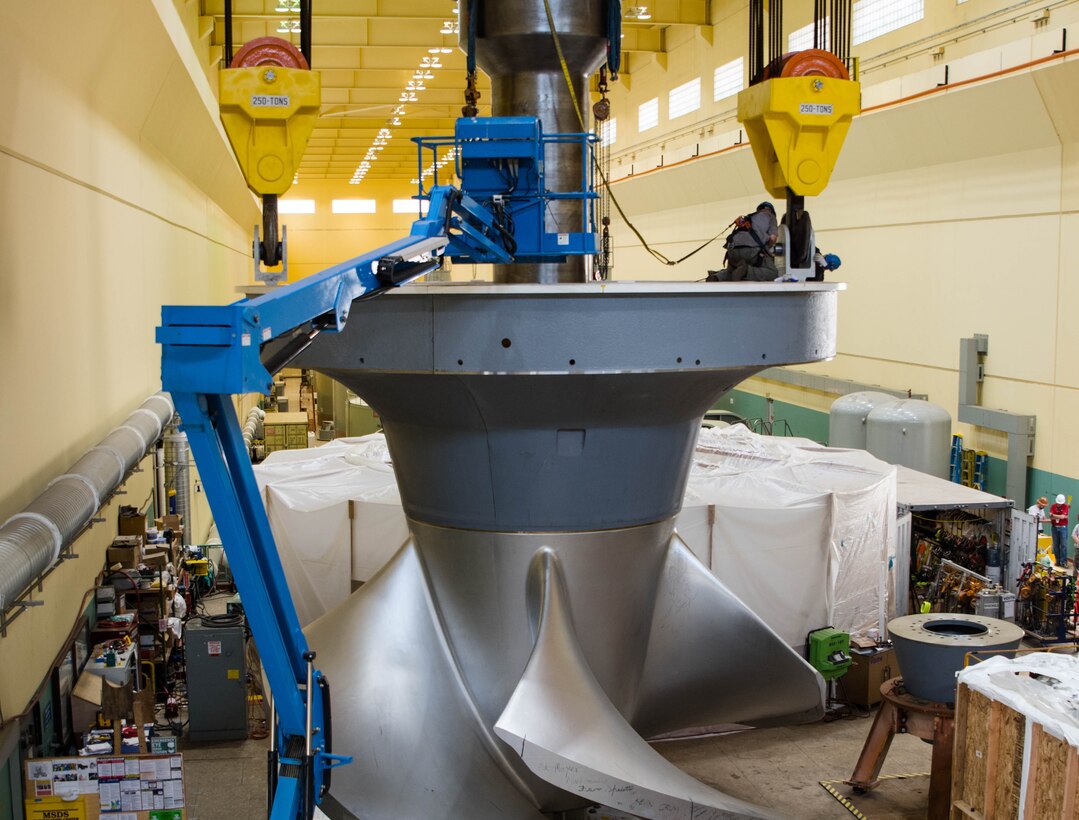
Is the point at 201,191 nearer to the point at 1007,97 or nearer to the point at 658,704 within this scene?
the point at 1007,97

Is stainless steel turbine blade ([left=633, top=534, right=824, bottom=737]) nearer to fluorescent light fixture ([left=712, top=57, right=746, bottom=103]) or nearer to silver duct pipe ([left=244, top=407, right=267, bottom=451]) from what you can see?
silver duct pipe ([left=244, top=407, right=267, bottom=451])

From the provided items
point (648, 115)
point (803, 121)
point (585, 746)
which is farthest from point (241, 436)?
point (648, 115)

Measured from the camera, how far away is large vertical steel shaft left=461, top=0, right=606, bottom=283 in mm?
8039

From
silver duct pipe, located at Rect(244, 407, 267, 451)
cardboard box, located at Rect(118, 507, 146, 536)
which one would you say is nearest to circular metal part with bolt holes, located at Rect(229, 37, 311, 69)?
cardboard box, located at Rect(118, 507, 146, 536)

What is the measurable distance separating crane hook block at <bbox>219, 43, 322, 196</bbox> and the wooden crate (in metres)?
6.53

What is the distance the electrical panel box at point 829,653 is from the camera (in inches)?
508

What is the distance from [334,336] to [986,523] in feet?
38.5

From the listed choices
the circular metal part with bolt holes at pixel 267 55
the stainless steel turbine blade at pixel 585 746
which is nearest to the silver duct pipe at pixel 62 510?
the stainless steel turbine blade at pixel 585 746

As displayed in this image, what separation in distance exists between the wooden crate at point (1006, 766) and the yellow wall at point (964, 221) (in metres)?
8.65

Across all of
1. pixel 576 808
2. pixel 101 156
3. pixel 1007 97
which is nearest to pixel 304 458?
pixel 101 156

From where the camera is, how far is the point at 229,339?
443 cm

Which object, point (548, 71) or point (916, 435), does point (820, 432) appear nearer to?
point (916, 435)

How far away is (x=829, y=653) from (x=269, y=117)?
8575 millimetres

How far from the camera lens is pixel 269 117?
320 inches
